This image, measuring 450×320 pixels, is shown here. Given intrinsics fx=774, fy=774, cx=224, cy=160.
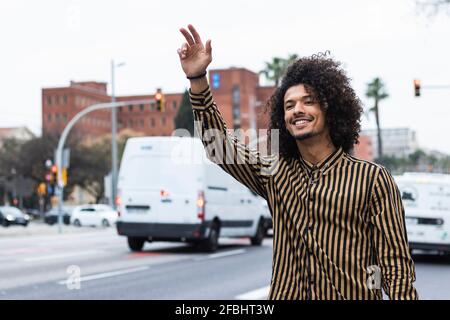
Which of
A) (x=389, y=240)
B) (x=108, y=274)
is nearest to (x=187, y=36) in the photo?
(x=389, y=240)

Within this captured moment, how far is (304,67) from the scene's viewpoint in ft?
9.57

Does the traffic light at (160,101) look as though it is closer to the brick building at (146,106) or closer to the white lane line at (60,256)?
the white lane line at (60,256)

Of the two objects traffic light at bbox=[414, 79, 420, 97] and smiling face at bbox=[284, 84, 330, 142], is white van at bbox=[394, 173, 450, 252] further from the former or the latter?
traffic light at bbox=[414, 79, 420, 97]

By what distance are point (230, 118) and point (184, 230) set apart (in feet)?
342

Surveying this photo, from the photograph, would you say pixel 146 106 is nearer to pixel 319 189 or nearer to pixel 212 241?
pixel 212 241

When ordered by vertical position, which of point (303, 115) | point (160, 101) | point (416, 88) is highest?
point (416, 88)

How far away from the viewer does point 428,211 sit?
15.2m

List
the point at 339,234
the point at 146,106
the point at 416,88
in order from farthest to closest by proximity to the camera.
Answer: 1. the point at 146,106
2. the point at 416,88
3. the point at 339,234

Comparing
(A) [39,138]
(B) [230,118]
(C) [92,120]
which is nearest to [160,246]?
(A) [39,138]

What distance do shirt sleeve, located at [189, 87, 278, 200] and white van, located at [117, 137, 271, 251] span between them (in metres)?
13.8

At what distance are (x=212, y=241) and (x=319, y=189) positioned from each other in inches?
605

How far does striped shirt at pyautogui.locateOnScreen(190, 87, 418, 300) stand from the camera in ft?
8.43

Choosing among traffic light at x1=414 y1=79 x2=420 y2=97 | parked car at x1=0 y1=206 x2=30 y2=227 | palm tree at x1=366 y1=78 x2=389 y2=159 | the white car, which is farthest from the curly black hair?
palm tree at x1=366 y1=78 x2=389 y2=159
